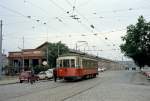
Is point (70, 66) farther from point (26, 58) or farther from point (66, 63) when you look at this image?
point (26, 58)

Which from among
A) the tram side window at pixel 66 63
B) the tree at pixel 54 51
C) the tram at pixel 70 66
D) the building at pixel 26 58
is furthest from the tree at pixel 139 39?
the tram side window at pixel 66 63

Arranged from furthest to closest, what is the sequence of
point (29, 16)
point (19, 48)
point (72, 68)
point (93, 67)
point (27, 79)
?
point (19, 48) → point (93, 67) → point (27, 79) → point (72, 68) → point (29, 16)

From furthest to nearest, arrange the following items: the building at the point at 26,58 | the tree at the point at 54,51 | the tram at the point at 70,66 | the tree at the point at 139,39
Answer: the building at the point at 26,58 < the tree at the point at 54,51 < the tree at the point at 139,39 < the tram at the point at 70,66

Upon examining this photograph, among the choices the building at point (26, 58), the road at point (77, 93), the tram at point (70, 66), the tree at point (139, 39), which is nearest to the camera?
the road at point (77, 93)

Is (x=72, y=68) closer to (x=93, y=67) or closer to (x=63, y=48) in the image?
(x=93, y=67)

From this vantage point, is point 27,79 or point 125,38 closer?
point 27,79

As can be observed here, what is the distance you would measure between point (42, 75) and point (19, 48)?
141 ft

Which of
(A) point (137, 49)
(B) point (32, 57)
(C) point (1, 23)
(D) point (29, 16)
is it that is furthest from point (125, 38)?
(D) point (29, 16)

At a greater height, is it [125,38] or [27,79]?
[125,38]

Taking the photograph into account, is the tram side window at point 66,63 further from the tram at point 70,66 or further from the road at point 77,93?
the road at point 77,93

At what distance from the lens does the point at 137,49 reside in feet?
269

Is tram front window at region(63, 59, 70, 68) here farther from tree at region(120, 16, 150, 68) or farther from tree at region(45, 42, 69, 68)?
tree at region(45, 42, 69, 68)

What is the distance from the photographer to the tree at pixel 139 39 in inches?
3177

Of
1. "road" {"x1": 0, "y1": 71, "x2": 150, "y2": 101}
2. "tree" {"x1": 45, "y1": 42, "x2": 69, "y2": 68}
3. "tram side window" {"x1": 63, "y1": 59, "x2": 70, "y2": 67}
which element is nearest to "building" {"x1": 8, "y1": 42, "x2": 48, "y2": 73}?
"tree" {"x1": 45, "y1": 42, "x2": 69, "y2": 68}
